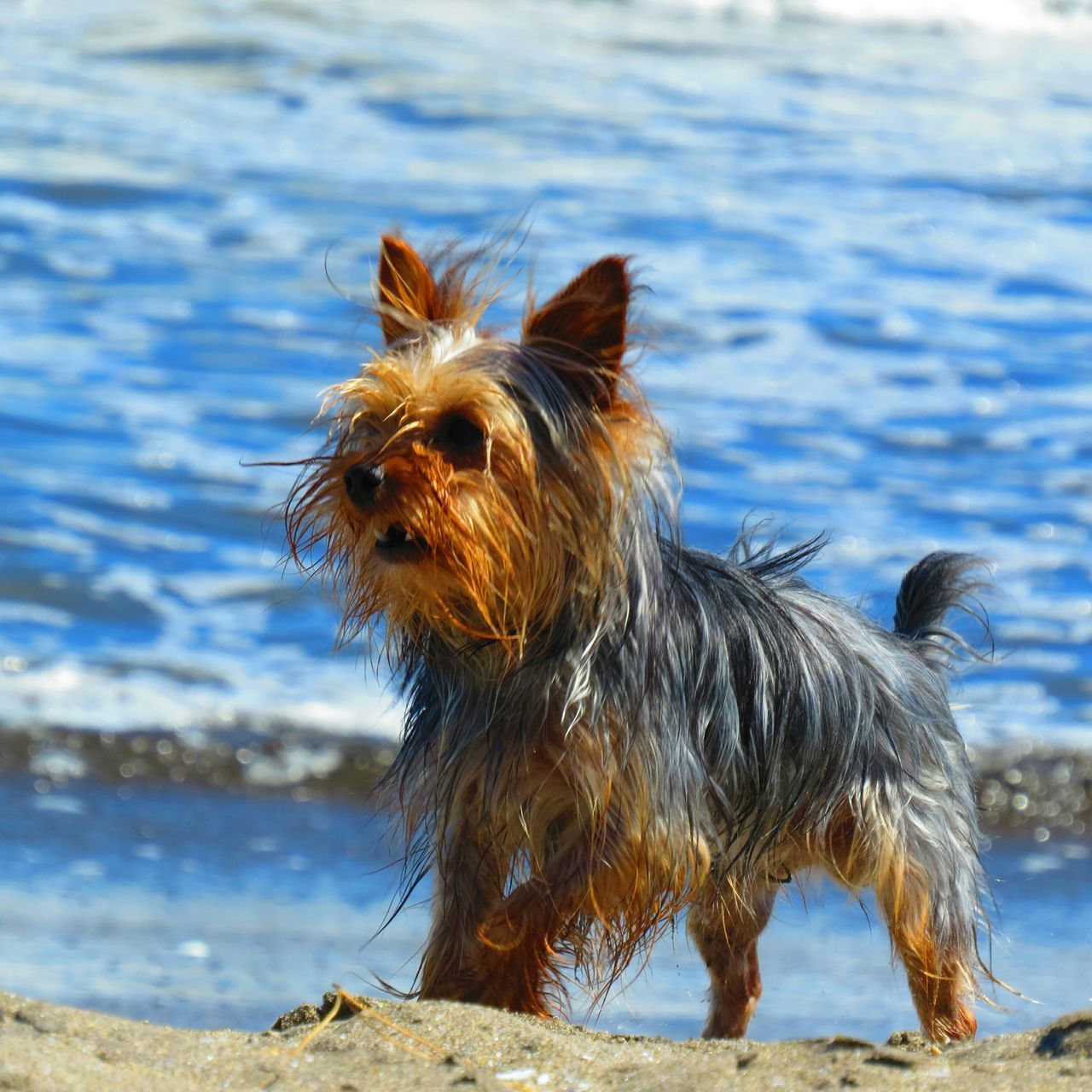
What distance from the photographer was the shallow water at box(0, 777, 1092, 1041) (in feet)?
16.2

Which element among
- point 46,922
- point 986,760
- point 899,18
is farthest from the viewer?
point 899,18

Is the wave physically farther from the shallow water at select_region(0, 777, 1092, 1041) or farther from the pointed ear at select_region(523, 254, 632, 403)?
the pointed ear at select_region(523, 254, 632, 403)

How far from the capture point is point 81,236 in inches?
515

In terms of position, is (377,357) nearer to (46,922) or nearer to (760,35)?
(46,922)

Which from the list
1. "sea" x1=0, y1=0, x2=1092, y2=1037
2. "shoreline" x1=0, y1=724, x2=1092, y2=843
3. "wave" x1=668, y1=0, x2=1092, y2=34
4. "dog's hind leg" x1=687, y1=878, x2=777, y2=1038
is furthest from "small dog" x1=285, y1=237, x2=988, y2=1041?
→ "wave" x1=668, y1=0, x2=1092, y2=34

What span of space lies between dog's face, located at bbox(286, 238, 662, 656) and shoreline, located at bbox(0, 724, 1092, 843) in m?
3.33

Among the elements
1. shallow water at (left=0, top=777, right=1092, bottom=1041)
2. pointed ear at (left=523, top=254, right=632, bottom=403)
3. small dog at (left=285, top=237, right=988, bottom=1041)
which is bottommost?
shallow water at (left=0, top=777, right=1092, bottom=1041)

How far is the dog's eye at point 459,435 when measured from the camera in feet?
11.9

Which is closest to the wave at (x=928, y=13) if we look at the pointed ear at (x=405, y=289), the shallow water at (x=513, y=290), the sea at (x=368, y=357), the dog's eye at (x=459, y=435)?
the sea at (x=368, y=357)

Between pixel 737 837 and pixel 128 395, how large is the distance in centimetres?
735

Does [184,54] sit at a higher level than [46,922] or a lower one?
higher

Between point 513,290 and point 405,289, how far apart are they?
298 inches

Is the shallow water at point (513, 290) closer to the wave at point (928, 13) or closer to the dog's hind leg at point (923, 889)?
the dog's hind leg at point (923, 889)

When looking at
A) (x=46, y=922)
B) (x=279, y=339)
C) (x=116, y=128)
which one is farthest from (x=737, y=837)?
(x=116, y=128)
